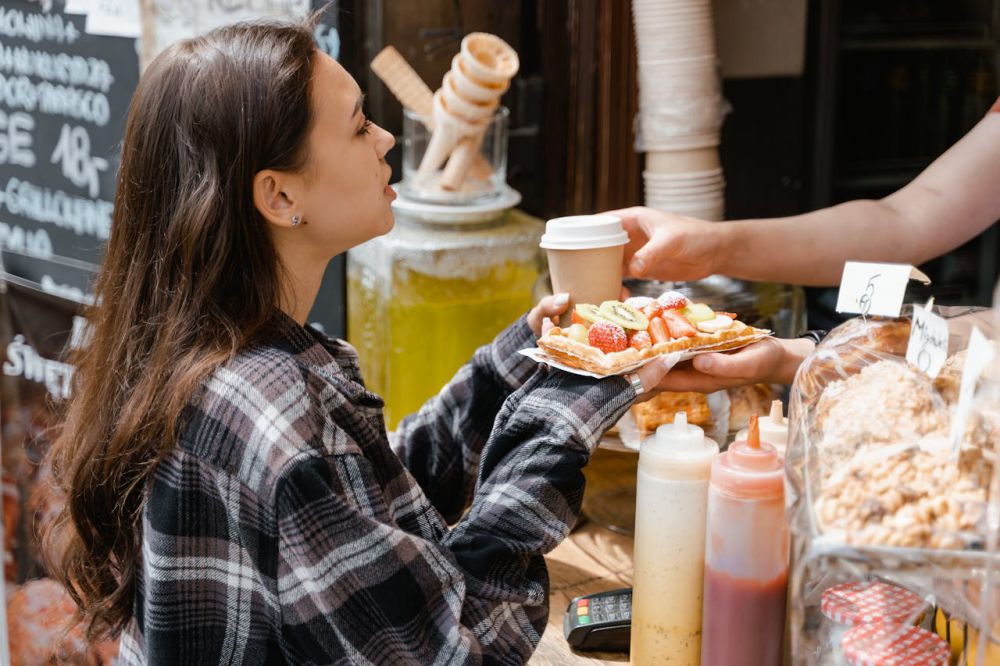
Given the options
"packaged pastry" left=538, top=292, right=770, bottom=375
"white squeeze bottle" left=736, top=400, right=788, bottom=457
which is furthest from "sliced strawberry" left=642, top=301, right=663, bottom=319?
"white squeeze bottle" left=736, top=400, right=788, bottom=457

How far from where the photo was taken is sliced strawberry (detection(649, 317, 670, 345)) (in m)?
1.37

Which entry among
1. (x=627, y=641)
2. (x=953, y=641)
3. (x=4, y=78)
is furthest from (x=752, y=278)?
(x=4, y=78)

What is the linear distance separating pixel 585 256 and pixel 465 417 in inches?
11.9

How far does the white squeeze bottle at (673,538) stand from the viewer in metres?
Answer: 1.20

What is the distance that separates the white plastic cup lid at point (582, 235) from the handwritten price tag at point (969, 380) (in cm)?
70

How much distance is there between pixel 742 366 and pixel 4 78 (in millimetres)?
2496

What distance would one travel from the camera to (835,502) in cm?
92

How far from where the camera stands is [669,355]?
4.43 ft

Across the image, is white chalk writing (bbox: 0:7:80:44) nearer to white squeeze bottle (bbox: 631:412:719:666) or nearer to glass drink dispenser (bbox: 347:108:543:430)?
glass drink dispenser (bbox: 347:108:543:430)

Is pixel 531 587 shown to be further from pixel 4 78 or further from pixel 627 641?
pixel 4 78

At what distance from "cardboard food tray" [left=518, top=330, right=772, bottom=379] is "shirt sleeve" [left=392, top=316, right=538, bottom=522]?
213mm

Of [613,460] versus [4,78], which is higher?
[4,78]

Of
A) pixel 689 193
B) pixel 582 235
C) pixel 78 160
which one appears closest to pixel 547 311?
pixel 582 235

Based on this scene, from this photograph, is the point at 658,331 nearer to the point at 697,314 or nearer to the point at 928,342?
the point at 697,314
